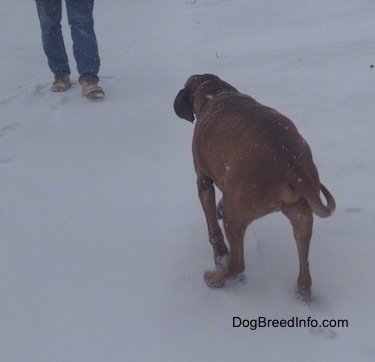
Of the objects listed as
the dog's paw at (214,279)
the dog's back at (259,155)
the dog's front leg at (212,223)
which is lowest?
the dog's paw at (214,279)

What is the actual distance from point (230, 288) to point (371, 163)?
1430 millimetres

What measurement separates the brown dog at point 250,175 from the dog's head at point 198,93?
20 centimetres

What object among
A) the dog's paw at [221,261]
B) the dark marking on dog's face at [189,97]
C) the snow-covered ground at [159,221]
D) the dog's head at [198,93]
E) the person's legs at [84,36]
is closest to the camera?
the snow-covered ground at [159,221]

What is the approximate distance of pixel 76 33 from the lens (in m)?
4.39

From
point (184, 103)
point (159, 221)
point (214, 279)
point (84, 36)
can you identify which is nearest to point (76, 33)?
point (84, 36)

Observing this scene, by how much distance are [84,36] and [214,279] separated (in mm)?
2969

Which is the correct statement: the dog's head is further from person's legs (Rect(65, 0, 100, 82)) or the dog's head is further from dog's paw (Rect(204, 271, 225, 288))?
person's legs (Rect(65, 0, 100, 82))

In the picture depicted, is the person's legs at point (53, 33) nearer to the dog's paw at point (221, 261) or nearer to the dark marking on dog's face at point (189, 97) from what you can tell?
the dark marking on dog's face at point (189, 97)

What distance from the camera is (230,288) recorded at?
230 cm

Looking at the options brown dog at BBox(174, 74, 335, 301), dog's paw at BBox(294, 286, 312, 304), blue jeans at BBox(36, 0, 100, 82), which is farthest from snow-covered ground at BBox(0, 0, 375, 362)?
blue jeans at BBox(36, 0, 100, 82)

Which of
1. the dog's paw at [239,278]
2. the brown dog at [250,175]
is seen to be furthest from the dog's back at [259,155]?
the dog's paw at [239,278]

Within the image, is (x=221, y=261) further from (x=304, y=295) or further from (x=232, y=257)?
(x=304, y=295)

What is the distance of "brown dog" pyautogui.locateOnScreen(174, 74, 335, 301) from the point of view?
1884mm

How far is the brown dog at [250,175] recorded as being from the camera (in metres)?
1.88
